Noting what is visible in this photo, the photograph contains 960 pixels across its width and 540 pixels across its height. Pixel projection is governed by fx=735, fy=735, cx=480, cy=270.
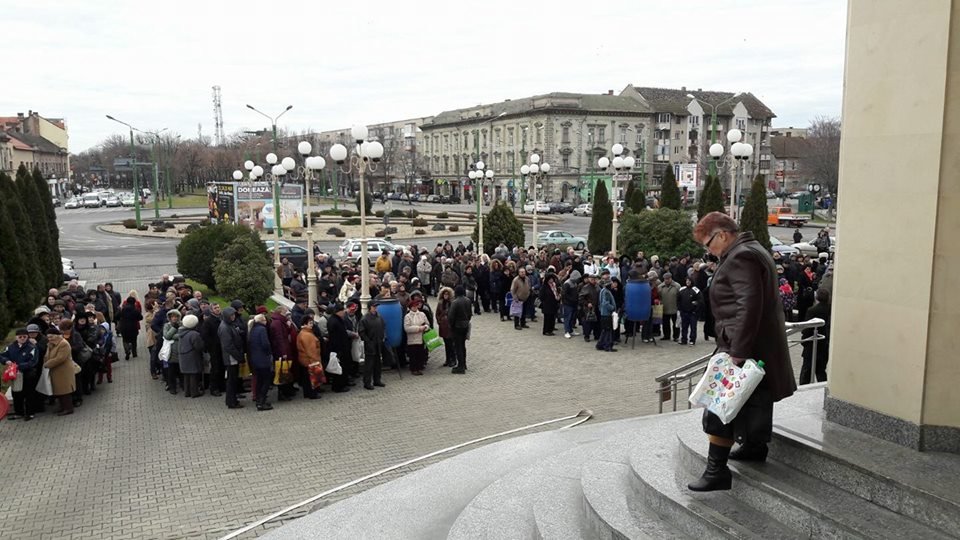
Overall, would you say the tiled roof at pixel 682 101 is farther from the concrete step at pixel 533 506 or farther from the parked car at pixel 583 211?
the concrete step at pixel 533 506

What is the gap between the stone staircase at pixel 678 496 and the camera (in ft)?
14.5

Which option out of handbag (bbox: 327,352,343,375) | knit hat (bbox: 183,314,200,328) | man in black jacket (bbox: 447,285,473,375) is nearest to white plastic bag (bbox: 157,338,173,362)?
knit hat (bbox: 183,314,200,328)

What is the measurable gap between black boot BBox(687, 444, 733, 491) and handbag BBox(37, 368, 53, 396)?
10.1 meters

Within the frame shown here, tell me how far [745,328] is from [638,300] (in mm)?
11311

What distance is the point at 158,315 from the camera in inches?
537

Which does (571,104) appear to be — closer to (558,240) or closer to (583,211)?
(583,211)

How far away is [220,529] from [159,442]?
10.9ft

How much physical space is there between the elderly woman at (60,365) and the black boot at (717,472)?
32.7ft

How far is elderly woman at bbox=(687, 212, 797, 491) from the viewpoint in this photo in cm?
458

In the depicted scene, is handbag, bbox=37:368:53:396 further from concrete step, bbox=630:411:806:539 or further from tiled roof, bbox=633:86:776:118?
tiled roof, bbox=633:86:776:118

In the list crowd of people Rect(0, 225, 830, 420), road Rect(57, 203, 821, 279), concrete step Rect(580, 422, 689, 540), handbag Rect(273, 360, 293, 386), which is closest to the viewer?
concrete step Rect(580, 422, 689, 540)

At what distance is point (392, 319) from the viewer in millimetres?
13516

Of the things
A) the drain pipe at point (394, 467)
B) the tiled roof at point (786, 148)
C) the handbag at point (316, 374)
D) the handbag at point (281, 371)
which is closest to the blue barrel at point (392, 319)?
the handbag at point (316, 374)

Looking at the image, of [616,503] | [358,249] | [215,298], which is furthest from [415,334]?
[358,249]
